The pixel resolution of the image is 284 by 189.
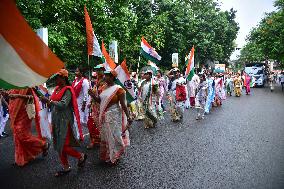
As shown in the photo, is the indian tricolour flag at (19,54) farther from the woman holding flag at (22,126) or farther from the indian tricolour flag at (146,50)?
the indian tricolour flag at (146,50)

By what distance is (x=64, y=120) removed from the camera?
598 centimetres

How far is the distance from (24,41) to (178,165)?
3.88 metres

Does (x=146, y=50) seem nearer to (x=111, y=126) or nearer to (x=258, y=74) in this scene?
(x=111, y=126)

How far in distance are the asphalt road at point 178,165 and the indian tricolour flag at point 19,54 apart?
239 centimetres

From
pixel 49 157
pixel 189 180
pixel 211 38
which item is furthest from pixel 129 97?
pixel 211 38

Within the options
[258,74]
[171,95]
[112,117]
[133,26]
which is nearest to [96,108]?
[112,117]

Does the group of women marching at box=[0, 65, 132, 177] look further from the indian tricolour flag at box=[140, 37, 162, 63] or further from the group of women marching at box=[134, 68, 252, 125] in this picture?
the indian tricolour flag at box=[140, 37, 162, 63]

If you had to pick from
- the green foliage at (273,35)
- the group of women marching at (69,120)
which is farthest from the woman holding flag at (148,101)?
the green foliage at (273,35)

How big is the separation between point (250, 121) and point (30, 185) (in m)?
8.60

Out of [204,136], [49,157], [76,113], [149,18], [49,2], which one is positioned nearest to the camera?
[76,113]

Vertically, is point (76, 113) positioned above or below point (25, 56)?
below

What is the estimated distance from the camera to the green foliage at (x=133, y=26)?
18.5 metres

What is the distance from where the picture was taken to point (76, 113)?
5926 mm

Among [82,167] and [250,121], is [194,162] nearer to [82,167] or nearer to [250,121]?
[82,167]
